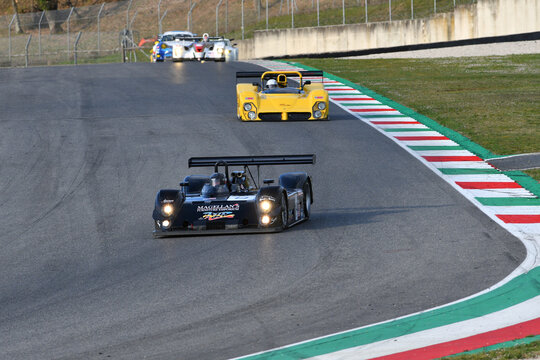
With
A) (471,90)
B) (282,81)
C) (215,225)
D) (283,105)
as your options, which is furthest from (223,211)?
(471,90)

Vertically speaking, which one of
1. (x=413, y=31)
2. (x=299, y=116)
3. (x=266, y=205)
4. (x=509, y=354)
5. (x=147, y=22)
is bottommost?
(x=509, y=354)

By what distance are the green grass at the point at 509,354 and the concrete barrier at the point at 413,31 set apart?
37.6 metres

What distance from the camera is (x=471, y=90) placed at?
28.6 m

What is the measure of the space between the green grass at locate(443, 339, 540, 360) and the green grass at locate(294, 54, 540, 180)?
981 centimetres

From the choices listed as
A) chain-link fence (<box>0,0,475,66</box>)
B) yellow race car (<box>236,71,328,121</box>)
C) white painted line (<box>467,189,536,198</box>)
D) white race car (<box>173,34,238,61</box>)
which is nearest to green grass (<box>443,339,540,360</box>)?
white painted line (<box>467,189,536,198</box>)

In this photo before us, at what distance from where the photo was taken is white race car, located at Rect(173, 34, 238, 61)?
134ft

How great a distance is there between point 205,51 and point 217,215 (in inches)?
1160

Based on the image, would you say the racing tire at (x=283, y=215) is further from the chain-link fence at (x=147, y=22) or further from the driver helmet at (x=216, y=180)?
the chain-link fence at (x=147, y=22)

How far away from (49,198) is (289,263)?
6.42 meters

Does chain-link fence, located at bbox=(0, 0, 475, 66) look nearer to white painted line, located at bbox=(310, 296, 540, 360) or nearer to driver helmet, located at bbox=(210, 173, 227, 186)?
driver helmet, located at bbox=(210, 173, 227, 186)

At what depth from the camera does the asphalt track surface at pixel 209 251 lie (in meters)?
8.36

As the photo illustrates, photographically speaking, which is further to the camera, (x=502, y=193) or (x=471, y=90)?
(x=471, y=90)

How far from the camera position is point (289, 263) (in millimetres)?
10719

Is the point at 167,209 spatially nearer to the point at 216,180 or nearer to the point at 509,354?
the point at 216,180
